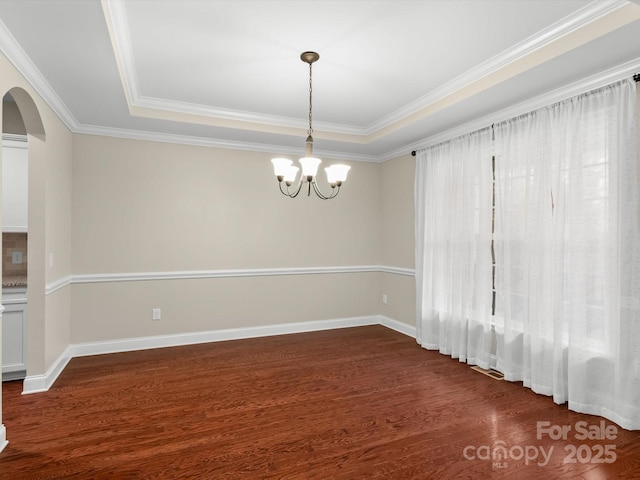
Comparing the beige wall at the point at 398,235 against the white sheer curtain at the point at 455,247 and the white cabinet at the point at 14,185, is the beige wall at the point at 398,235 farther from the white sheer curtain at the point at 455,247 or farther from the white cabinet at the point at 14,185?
the white cabinet at the point at 14,185

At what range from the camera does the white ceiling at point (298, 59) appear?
2.24m

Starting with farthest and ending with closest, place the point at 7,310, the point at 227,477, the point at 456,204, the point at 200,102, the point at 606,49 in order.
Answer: the point at 456,204 < the point at 200,102 < the point at 7,310 < the point at 606,49 < the point at 227,477

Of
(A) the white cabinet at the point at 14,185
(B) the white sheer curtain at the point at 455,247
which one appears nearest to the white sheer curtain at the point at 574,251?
(B) the white sheer curtain at the point at 455,247

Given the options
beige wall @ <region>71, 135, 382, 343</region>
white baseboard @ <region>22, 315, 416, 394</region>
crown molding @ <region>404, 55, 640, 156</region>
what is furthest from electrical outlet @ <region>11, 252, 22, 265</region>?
crown molding @ <region>404, 55, 640, 156</region>

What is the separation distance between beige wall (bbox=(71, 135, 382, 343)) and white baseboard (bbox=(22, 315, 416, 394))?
0.08m

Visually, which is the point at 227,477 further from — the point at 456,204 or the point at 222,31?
the point at 456,204

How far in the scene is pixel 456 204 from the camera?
4.08 m

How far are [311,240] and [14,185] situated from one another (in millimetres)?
3332

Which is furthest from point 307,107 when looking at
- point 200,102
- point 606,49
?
point 606,49

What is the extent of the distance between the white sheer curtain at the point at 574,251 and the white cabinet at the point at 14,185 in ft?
15.1

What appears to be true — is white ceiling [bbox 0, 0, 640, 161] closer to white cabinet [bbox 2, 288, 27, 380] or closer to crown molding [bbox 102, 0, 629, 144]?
crown molding [bbox 102, 0, 629, 144]

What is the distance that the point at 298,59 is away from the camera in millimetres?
2918

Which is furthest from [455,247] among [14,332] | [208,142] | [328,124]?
[14,332]

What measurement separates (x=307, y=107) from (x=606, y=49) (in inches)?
101
